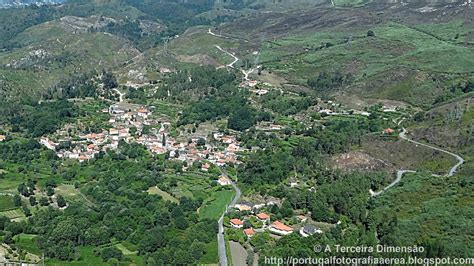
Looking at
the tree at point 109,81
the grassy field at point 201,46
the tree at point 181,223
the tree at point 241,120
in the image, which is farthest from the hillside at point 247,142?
the tree at point 109,81

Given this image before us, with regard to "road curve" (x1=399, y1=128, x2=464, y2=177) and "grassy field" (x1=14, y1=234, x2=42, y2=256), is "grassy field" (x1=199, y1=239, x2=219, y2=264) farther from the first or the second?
"road curve" (x1=399, y1=128, x2=464, y2=177)

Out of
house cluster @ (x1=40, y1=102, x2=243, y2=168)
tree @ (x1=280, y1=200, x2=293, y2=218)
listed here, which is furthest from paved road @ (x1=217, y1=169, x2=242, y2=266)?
house cluster @ (x1=40, y1=102, x2=243, y2=168)

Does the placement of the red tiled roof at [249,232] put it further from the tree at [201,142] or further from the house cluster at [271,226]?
the tree at [201,142]

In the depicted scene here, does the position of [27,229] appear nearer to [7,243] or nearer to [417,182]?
[7,243]

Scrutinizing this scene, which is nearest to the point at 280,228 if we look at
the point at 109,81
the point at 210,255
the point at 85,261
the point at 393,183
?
the point at 210,255

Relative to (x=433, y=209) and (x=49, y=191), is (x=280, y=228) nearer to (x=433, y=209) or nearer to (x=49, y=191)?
(x=433, y=209)
